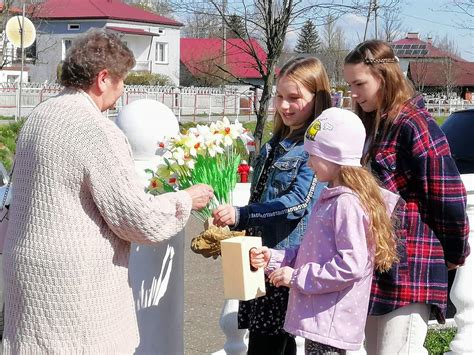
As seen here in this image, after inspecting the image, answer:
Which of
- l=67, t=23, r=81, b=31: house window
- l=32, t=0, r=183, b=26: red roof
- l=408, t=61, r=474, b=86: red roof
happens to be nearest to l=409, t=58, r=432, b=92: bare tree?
l=408, t=61, r=474, b=86: red roof

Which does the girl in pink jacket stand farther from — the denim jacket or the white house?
the white house

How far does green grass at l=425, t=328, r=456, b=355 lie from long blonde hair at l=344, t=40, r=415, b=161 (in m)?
2.47

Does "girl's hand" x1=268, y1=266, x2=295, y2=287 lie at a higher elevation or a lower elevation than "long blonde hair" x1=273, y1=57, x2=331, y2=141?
lower

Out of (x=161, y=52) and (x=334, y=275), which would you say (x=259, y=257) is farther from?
(x=161, y=52)

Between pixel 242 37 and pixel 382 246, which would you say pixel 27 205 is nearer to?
pixel 382 246

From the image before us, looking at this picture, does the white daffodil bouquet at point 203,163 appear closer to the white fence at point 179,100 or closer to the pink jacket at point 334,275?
the pink jacket at point 334,275

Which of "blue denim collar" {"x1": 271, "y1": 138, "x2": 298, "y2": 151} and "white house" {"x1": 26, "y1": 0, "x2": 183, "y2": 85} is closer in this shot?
"blue denim collar" {"x1": 271, "y1": 138, "x2": 298, "y2": 151}

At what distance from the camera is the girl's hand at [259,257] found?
295cm

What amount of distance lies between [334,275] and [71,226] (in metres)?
0.91

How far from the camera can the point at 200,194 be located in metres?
A: 3.11

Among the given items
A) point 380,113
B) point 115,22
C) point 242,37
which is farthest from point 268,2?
point 115,22

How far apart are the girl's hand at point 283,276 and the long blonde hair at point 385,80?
1.81 ft

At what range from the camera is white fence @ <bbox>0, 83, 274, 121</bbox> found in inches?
1154

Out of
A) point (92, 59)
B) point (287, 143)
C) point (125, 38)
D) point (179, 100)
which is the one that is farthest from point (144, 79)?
point (92, 59)
